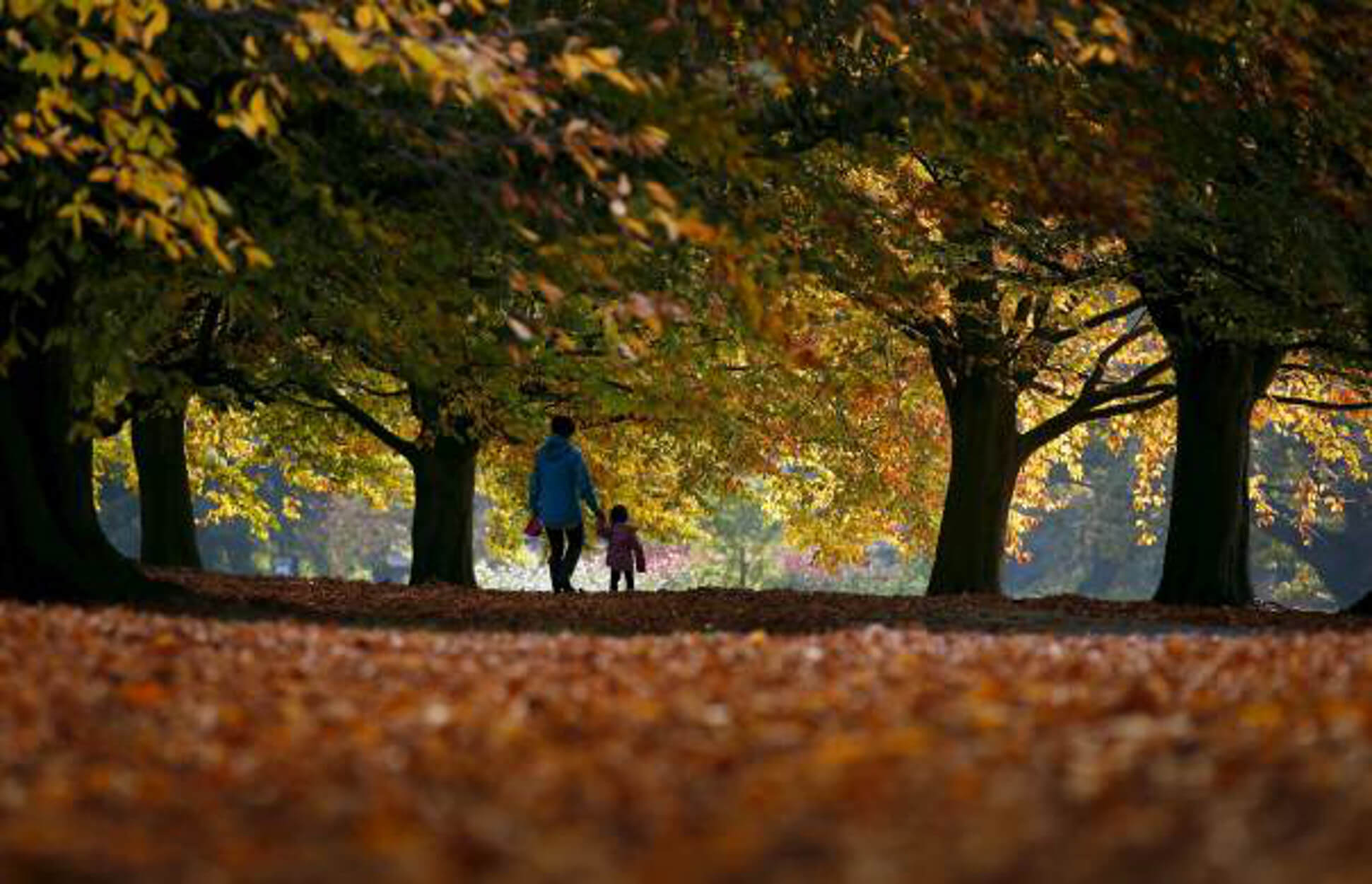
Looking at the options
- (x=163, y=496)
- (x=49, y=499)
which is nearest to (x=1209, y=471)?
(x=49, y=499)

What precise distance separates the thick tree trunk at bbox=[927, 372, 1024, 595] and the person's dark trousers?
21.8 ft

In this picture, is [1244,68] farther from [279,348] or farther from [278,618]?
[279,348]

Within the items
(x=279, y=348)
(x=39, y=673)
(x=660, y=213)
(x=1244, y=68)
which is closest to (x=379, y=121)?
(x=660, y=213)

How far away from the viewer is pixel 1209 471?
2214 cm

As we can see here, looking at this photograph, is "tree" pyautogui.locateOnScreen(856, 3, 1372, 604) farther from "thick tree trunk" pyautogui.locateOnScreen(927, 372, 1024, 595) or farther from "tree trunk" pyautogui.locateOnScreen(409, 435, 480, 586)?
"tree trunk" pyautogui.locateOnScreen(409, 435, 480, 586)

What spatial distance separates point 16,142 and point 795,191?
9.43m

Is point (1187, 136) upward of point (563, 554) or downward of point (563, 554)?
upward

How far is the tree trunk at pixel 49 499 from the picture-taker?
47.6 feet

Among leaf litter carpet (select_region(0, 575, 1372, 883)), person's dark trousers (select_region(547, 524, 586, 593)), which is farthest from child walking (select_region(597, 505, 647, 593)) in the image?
leaf litter carpet (select_region(0, 575, 1372, 883))

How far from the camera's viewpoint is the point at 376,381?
2912 centimetres

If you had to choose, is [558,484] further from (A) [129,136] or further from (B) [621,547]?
(A) [129,136]

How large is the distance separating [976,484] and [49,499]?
47.3 feet

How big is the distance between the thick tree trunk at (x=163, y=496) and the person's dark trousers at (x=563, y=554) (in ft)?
24.3

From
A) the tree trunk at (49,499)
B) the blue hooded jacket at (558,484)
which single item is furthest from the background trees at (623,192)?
the blue hooded jacket at (558,484)
